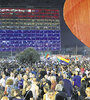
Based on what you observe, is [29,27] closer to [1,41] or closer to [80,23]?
[1,41]

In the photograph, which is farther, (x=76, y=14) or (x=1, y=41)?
(x=1, y=41)

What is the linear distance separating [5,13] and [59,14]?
32492mm

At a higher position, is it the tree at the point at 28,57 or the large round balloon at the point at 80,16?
the large round balloon at the point at 80,16

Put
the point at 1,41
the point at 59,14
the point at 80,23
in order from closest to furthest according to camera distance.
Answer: the point at 80,23 → the point at 1,41 → the point at 59,14

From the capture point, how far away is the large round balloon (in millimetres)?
2033

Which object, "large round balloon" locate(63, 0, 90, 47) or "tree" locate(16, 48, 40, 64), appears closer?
"large round balloon" locate(63, 0, 90, 47)

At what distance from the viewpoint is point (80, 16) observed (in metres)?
2.19

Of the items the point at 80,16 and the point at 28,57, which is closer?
the point at 80,16

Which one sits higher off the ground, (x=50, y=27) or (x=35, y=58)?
(x=50, y=27)

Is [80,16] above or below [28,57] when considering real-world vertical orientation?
above

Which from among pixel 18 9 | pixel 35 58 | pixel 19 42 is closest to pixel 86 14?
pixel 35 58

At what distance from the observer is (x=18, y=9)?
112 metres

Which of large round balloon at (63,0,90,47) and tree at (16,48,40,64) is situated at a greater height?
large round balloon at (63,0,90,47)

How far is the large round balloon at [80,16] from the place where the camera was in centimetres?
203
